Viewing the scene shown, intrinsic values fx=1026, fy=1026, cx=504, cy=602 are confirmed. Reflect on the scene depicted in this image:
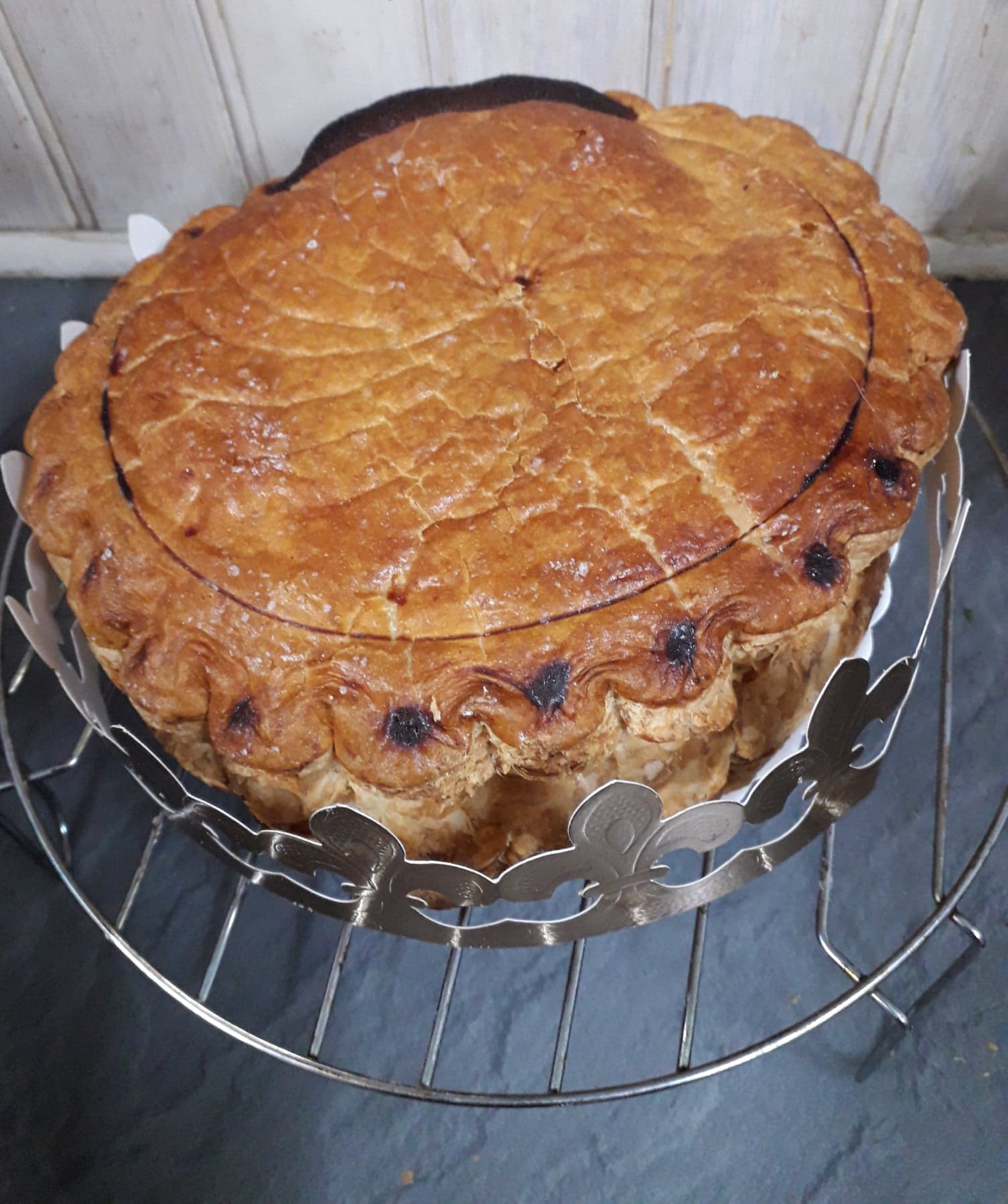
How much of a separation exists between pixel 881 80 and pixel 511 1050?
2177mm

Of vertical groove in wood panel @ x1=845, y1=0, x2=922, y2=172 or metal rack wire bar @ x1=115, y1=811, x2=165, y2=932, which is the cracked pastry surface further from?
vertical groove in wood panel @ x1=845, y1=0, x2=922, y2=172

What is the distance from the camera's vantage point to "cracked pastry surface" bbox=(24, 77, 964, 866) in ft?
4.10

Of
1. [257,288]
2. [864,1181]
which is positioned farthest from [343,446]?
[864,1181]

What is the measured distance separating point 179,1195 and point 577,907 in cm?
87

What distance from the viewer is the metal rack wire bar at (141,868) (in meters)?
1.70

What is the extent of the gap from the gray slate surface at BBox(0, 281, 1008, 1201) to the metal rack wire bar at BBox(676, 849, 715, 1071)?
0.48 ft

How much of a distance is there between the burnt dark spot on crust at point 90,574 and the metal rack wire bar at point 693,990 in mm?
934

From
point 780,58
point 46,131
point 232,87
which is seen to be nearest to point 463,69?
point 232,87

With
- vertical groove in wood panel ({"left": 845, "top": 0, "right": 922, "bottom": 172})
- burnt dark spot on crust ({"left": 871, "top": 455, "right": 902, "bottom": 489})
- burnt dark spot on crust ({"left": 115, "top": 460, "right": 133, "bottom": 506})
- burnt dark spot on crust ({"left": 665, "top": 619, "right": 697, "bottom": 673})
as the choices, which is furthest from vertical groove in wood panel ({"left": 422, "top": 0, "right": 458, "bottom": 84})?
burnt dark spot on crust ({"left": 665, "top": 619, "right": 697, "bottom": 673})

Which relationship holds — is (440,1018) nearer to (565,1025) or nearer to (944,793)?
(565,1025)

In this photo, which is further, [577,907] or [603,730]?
[577,907]

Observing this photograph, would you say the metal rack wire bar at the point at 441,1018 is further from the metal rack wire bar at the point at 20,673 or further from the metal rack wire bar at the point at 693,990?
the metal rack wire bar at the point at 20,673

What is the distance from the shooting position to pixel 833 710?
1.28 meters

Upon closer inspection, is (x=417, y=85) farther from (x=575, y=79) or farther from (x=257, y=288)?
(x=257, y=288)
